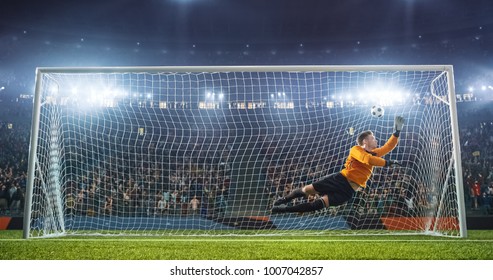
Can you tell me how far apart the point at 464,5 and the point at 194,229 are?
83.8 ft

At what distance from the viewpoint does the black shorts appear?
260 inches

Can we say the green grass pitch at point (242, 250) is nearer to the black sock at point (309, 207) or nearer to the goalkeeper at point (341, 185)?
the black sock at point (309, 207)

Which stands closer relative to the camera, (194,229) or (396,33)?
(194,229)

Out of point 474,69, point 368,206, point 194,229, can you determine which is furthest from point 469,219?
point 474,69

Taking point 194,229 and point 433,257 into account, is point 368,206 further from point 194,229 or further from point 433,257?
point 433,257

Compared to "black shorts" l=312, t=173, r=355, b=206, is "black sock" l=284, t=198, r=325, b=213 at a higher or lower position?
lower

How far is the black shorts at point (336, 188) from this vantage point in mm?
6605

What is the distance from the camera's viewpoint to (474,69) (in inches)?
1105

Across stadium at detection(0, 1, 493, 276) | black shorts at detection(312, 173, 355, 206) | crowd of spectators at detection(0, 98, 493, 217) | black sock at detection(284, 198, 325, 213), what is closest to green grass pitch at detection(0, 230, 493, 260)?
stadium at detection(0, 1, 493, 276)

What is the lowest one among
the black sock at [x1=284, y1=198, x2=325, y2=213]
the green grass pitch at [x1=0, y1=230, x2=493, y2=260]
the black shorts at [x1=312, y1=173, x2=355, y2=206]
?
the green grass pitch at [x1=0, y1=230, x2=493, y2=260]

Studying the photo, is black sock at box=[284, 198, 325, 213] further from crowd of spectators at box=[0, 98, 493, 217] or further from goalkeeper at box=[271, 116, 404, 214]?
crowd of spectators at box=[0, 98, 493, 217]

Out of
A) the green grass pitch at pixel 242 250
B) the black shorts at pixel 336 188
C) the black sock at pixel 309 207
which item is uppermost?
the black shorts at pixel 336 188

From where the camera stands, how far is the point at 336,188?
664 cm

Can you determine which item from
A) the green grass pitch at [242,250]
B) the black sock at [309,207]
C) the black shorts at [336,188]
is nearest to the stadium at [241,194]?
the green grass pitch at [242,250]
